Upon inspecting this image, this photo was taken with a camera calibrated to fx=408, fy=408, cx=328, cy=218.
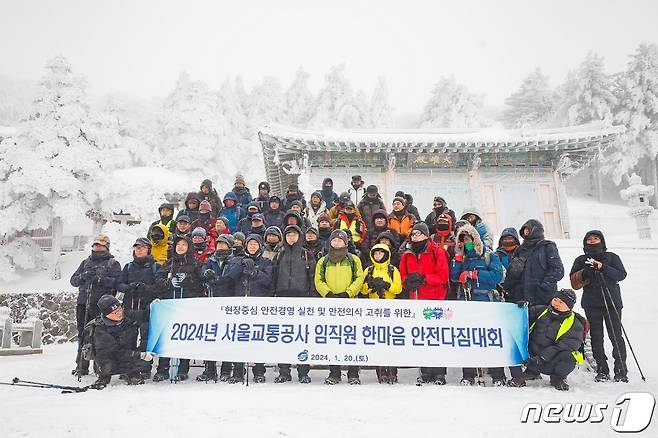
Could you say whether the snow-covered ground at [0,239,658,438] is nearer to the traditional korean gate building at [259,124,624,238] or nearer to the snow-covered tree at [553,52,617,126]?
the traditional korean gate building at [259,124,624,238]

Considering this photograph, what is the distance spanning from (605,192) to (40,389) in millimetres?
42377

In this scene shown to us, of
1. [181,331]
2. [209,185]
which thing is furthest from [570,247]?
[181,331]

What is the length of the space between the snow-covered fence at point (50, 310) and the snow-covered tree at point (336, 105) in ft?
86.0

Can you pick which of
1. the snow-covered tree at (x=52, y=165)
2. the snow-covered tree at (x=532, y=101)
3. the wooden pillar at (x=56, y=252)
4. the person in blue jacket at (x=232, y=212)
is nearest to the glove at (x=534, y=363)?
the person in blue jacket at (x=232, y=212)

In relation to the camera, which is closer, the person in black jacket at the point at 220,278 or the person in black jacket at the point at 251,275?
the person in black jacket at the point at 220,278

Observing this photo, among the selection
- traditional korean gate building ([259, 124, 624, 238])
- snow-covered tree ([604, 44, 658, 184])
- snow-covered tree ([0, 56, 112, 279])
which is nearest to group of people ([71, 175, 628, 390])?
traditional korean gate building ([259, 124, 624, 238])

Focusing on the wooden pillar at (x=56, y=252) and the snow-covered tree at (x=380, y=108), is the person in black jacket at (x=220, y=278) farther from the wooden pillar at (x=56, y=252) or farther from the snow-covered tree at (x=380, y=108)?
the snow-covered tree at (x=380, y=108)

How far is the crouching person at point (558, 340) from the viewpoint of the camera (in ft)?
15.9

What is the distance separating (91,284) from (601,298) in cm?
698

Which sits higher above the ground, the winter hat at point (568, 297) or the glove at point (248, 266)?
the glove at point (248, 266)

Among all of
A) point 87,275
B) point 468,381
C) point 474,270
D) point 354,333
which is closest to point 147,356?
point 87,275

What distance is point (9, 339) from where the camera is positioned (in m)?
9.23

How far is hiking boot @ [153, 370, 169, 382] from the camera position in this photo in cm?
532

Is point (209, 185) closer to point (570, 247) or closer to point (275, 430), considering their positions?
point (275, 430)
